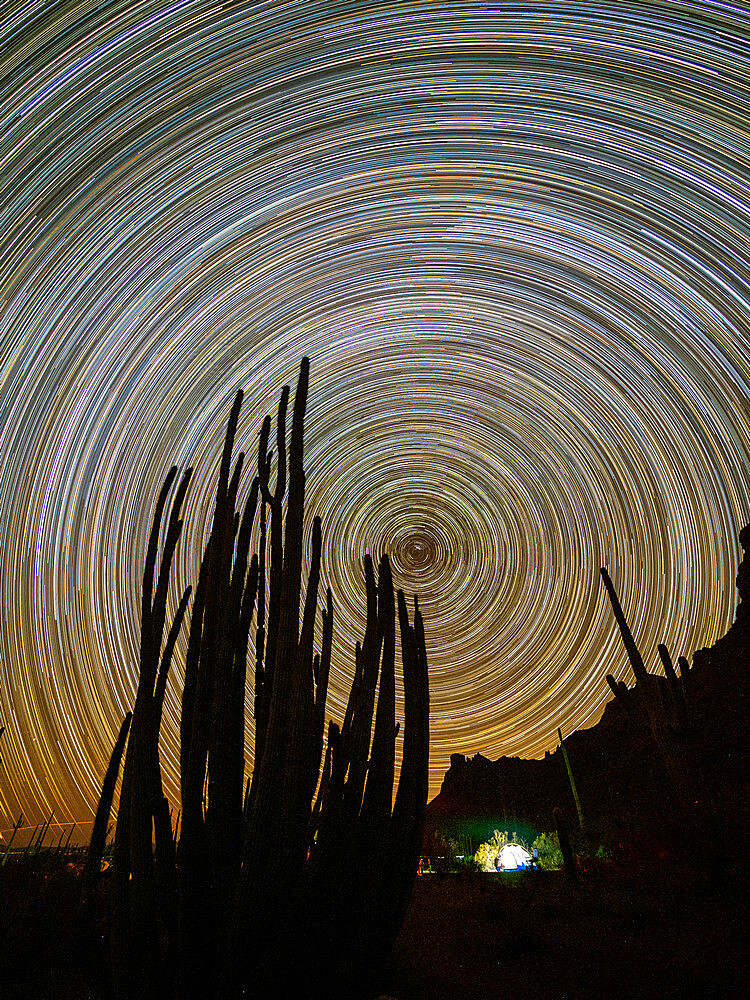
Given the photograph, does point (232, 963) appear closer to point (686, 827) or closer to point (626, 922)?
point (626, 922)

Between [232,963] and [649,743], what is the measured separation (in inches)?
965

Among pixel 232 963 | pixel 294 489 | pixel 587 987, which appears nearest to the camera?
pixel 232 963

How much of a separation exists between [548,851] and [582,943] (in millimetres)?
11167

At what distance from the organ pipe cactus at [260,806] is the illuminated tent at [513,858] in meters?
13.0

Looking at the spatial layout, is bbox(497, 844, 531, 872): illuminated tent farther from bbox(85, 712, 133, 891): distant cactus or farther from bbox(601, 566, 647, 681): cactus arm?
bbox(85, 712, 133, 891): distant cactus

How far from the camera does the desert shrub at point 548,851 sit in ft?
45.2

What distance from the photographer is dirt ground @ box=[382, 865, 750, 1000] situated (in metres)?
4.27

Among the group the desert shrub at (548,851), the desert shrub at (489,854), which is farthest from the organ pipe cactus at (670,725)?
the desert shrub at (489,854)

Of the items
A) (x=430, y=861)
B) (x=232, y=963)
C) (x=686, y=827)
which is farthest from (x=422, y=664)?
(x=430, y=861)

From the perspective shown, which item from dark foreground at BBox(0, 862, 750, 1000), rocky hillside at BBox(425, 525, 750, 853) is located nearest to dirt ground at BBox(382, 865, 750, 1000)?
dark foreground at BBox(0, 862, 750, 1000)

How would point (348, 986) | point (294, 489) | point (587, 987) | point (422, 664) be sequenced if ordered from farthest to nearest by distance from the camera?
point (422, 664) → point (587, 987) → point (294, 489) → point (348, 986)

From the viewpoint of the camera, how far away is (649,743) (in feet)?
72.5

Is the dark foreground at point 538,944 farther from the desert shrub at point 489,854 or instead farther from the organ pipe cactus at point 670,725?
the desert shrub at point 489,854

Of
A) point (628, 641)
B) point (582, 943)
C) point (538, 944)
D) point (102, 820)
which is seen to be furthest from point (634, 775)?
point (102, 820)
